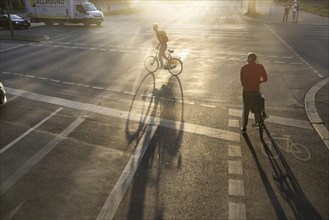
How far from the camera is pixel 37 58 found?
739 inches

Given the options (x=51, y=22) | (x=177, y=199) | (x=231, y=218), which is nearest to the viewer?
(x=231, y=218)

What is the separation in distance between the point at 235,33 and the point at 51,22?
18.9 meters

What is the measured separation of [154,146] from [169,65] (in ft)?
21.5

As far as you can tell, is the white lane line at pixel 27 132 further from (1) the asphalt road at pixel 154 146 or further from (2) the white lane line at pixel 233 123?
(2) the white lane line at pixel 233 123

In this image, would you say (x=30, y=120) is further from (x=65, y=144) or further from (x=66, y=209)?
(x=66, y=209)

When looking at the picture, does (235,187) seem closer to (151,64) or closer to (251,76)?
(251,76)

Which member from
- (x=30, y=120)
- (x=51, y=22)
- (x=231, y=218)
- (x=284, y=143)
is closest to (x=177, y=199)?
(x=231, y=218)

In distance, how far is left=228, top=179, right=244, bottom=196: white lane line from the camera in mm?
6422

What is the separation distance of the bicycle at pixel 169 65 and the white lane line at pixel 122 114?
4317 millimetres

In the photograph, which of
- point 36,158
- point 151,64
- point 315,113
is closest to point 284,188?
point 315,113

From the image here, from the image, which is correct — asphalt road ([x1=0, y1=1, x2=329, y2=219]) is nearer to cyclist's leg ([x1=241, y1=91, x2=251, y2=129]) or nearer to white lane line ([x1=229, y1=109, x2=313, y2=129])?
white lane line ([x1=229, y1=109, x2=313, y2=129])

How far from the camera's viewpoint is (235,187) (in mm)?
6609

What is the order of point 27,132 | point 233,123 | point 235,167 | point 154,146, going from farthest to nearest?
point 233,123, point 27,132, point 154,146, point 235,167

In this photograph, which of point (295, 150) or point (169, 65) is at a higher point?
point (169, 65)
